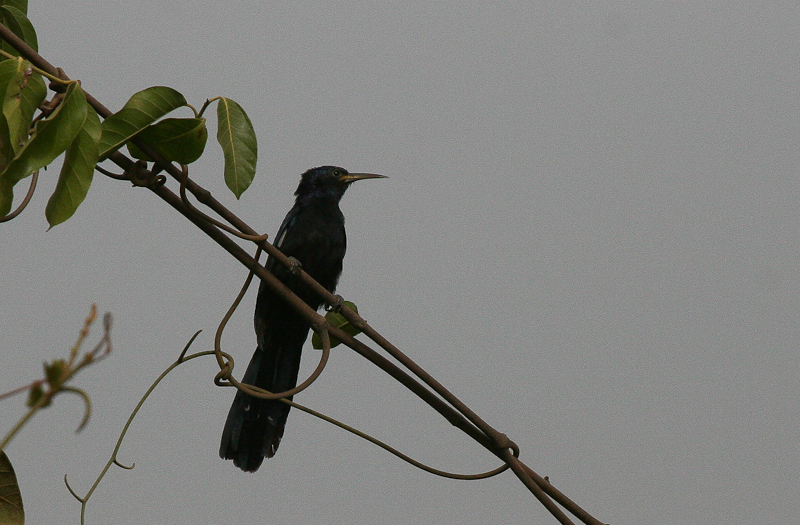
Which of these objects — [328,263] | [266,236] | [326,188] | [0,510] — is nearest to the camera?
[0,510]

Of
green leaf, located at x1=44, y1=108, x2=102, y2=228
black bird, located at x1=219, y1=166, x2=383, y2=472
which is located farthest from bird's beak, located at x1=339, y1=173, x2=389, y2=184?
green leaf, located at x1=44, y1=108, x2=102, y2=228

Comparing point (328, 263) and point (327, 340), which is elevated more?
point (328, 263)

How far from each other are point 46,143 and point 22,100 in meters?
0.12

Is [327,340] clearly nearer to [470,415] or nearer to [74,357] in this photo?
[470,415]

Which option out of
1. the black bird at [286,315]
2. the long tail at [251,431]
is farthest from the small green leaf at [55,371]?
the long tail at [251,431]

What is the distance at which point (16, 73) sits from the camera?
1.50 meters

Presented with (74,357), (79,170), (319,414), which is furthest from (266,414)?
(74,357)

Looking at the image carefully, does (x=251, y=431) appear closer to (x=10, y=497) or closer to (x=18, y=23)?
(x=10, y=497)

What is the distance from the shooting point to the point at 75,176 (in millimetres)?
1520

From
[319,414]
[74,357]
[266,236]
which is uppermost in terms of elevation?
[266,236]

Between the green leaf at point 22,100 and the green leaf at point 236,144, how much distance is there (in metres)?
0.52

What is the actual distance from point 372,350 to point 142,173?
0.74 metres

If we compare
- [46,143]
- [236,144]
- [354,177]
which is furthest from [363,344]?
[354,177]

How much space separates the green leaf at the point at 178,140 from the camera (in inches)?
73.8
